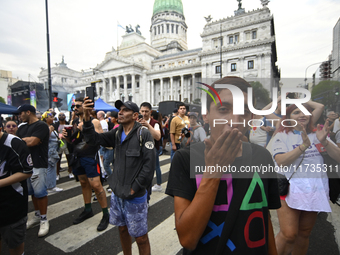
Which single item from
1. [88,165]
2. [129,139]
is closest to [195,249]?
[129,139]

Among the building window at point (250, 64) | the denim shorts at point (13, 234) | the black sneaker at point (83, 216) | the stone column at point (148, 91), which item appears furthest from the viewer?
the stone column at point (148, 91)

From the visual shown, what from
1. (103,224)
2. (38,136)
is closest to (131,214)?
(103,224)

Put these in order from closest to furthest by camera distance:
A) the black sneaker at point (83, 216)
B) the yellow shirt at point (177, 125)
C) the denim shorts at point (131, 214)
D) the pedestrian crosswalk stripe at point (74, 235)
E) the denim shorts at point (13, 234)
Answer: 1. the denim shorts at point (13, 234)
2. the denim shorts at point (131, 214)
3. the pedestrian crosswalk stripe at point (74, 235)
4. the black sneaker at point (83, 216)
5. the yellow shirt at point (177, 125)

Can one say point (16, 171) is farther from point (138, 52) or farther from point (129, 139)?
point (138, 52)

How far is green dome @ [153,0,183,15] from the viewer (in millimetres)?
73688

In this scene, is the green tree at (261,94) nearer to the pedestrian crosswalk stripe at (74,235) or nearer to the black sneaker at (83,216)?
the pedestrian crosswalk stripe at (74,235)

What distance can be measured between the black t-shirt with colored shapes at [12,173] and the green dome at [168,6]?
85.1m

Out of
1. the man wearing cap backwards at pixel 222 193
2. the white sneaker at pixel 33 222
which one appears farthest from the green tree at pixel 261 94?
the white sneaker at pixel 33 222

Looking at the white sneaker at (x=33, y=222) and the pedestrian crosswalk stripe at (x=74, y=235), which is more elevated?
the white sneaker at (x=33, y=222)

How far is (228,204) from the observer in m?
1.06

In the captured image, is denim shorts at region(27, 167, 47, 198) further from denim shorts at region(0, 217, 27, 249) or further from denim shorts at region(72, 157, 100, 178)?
denim shorts at region(0, 217, 27, 249)

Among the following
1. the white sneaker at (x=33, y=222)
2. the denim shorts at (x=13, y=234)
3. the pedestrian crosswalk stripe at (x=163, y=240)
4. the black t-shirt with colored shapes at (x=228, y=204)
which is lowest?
the pedestrian crosswalk stripe at (x=163, y=240)

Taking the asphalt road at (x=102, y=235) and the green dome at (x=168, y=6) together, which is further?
the green dome at (x=168, y=6)

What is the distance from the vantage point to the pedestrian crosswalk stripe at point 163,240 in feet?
9.57
